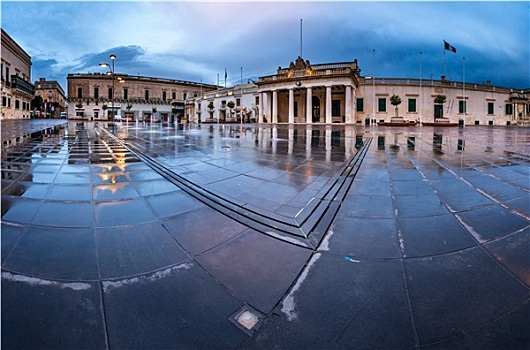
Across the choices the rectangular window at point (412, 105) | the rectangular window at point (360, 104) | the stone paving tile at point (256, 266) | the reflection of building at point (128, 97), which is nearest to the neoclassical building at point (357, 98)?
the rectangular window at point (412, 105)

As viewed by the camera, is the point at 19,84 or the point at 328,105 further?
the point at 19,84

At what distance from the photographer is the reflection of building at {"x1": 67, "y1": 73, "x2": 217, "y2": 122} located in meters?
75.6

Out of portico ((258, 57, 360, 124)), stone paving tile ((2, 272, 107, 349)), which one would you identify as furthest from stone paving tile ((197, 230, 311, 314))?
portico ((258, 57, 360, 124))

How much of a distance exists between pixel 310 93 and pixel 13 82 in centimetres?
4046

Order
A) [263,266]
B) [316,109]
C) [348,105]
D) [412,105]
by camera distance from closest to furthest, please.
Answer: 1. [263,266]
2. [348,105]
3. [412,105]
4. [316,109]

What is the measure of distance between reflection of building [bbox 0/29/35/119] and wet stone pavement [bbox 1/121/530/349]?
46081 millimetres

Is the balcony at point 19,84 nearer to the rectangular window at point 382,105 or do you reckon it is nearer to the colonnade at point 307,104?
the colonnade at point 307,104

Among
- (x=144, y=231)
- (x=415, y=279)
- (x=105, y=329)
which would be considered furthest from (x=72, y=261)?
(x=415, y=279)

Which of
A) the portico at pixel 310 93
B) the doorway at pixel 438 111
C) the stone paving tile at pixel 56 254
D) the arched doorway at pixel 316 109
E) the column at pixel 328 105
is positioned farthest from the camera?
the arched doorway at pixel 316 109

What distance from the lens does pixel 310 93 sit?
1763 inches

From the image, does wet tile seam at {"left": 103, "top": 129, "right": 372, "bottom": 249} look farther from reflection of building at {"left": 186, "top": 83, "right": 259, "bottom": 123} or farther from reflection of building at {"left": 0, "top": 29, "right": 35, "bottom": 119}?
reflection of building at {"left": 186, "top": 83, "right": 259, "bottom": 123}

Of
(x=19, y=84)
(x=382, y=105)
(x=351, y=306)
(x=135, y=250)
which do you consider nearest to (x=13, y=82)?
(x=19, y=84)

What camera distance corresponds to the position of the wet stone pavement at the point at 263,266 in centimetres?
162

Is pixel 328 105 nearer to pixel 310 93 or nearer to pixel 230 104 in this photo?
pixel 310 93
